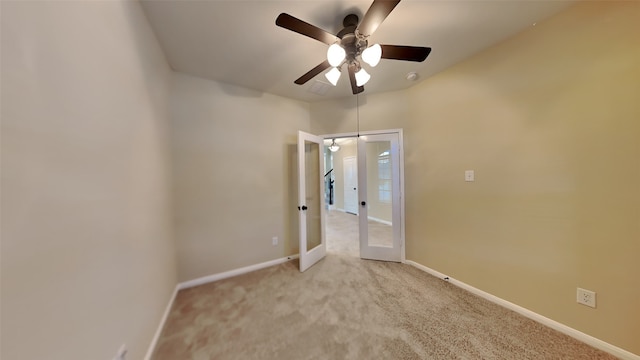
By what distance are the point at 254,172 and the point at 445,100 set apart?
2648mm

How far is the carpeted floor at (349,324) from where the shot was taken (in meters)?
1.55

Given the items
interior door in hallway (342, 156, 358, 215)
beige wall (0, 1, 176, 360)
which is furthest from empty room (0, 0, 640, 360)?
interior door in hallway (342, 156, 358, 215)

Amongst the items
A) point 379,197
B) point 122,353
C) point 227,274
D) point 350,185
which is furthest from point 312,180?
point 350,185

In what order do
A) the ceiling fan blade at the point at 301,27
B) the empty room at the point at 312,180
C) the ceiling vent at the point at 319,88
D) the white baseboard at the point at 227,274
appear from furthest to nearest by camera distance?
the ceiling vent at the point at 319,88, the white baseboard at the point at 227,274, the ceiling fan blade at the point at 301,27, the empty room at the point at 312,180

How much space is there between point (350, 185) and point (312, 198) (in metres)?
3.64

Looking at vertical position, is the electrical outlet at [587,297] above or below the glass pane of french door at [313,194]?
below

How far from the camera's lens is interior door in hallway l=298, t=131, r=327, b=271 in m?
2.94

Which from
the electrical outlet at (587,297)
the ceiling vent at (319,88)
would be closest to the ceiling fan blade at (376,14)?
the ceiling vent at (319,88)

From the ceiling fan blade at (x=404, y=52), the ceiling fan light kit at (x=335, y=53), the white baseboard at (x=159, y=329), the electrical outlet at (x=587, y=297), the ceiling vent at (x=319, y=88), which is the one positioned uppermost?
the ceiling vent at (x=319, y=88)

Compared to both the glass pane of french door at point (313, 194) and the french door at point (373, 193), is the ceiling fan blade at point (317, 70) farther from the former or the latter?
the glass pane of french door at point (313, 194)

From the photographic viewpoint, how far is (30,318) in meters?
0.65

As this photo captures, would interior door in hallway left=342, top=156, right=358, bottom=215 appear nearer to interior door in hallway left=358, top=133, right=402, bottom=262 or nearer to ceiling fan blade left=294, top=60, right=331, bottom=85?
interior door in hallway left=358, top=133, right=402, bottom=262

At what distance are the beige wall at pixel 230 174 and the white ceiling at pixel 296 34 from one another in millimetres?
428

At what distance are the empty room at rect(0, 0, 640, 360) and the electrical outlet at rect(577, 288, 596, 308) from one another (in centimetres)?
1
